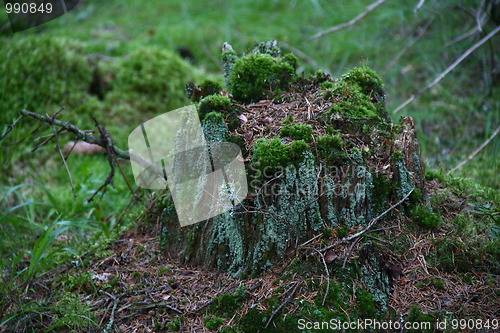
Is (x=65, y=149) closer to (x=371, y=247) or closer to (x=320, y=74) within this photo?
(x=320, y=74)

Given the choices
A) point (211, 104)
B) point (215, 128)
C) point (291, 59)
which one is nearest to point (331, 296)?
point (215, 128)

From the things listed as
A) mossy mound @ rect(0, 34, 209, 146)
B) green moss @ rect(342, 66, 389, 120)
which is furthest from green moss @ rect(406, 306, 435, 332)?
mossy mound @ rect(0, 34, 209, 146)

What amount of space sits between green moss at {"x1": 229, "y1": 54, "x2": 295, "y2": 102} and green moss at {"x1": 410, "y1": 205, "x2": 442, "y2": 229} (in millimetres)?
1107

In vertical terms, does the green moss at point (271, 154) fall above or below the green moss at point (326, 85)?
below

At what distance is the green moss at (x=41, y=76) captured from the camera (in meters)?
4.93

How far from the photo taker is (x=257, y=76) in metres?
2.69

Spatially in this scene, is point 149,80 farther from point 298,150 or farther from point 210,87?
point 298,150

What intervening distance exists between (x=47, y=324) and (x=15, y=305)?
250mm

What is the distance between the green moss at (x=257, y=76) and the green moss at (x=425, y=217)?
111 centimetres

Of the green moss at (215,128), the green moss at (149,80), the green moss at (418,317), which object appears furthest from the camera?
the green moss at (149,80)

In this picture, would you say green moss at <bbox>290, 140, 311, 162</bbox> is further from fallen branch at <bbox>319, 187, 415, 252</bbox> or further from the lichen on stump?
fallen branch at <bbox>319, 187, 415, 252</bbox>

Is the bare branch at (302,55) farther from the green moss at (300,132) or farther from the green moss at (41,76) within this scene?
the green moss at (300,132)

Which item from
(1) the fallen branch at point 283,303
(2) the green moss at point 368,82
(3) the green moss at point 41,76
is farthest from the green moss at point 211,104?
(3) the green moss at point 41,76

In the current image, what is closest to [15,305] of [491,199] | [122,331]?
[122,331]
